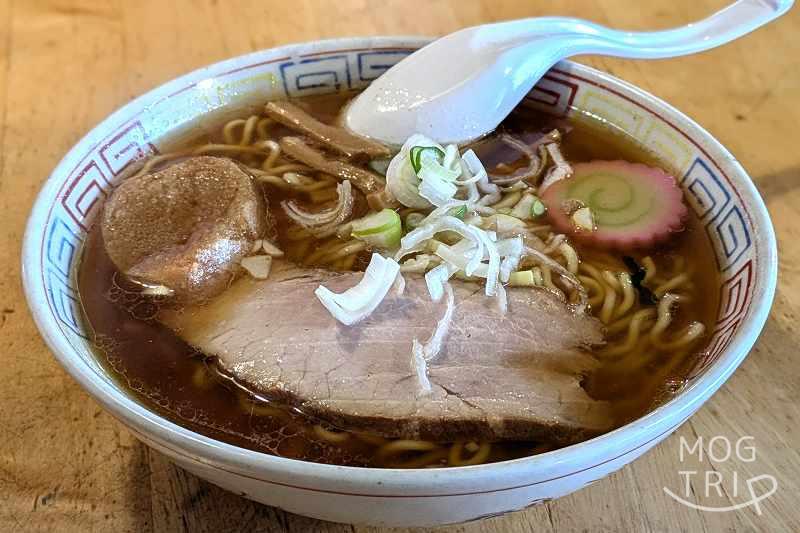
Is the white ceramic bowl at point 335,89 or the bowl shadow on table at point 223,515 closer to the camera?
the white ceramic bowl at point 335,89

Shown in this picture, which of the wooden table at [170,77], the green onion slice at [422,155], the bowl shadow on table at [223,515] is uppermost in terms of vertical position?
the green onion slice at [422,155]

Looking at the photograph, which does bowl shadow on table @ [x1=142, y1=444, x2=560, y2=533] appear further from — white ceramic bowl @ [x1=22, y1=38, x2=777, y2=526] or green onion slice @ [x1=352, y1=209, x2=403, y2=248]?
green onion slice @ [x1=352, y1=209, x2=403, y2=248]

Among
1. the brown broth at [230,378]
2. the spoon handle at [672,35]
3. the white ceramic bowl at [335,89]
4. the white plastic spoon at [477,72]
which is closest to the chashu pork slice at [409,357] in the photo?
the brown broth at [230,378]

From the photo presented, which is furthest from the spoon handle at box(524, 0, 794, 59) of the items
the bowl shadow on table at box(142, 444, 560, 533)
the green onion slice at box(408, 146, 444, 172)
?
the bowl shadow on table at box(142, 444, 560, 533)

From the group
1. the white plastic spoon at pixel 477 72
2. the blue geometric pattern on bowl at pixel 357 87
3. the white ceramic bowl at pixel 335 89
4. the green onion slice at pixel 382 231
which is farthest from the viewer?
the white plastic spoon at pixel 477 72

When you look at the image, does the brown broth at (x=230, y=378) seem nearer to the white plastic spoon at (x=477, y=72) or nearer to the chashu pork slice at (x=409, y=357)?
the chashu pork slice at (x=409, y=357)

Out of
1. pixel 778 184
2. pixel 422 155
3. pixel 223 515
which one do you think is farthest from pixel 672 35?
pixel 223 515

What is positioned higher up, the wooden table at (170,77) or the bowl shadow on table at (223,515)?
the wooden table at (170,77)
